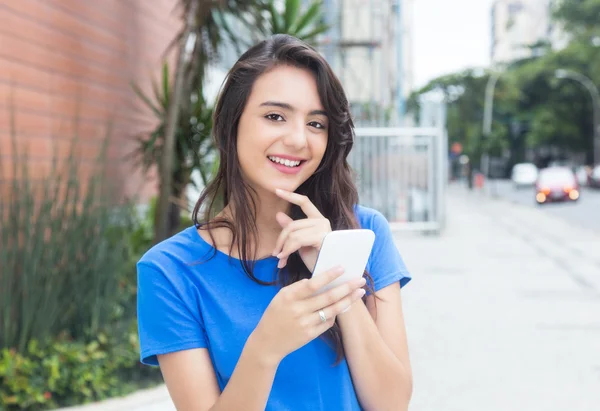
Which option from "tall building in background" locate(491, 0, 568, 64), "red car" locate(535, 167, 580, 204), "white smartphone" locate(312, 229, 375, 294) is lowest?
"red car" locate(535, 167, 580, 204)

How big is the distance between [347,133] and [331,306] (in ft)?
1.51

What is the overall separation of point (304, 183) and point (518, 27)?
112m

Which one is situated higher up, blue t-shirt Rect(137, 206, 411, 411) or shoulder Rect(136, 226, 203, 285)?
shoulder Rect(136, 226, 203, 285)

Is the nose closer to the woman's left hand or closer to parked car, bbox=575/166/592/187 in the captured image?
the woman's left hand

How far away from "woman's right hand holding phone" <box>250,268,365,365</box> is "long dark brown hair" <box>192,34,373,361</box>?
0.20 meters

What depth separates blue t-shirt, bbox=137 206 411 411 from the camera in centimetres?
150

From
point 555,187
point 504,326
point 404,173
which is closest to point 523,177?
point 555,187

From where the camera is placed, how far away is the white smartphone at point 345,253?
1.28m

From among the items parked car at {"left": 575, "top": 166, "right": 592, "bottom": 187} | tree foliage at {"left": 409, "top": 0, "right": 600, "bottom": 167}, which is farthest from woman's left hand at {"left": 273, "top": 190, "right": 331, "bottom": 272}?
tree foliage at {"left": 409, "top": 0, "right": 600, "bottom": 167}

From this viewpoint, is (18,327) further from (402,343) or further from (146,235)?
(402,343)

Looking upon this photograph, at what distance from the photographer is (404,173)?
1503cm

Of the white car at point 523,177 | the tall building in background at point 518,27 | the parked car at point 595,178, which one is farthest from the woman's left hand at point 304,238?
the tall building in background at point 518,27

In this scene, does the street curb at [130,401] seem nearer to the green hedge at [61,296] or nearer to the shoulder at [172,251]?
the green hedge at [61,296]

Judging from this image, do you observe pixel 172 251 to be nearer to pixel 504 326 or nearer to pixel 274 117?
pixel 274 117
